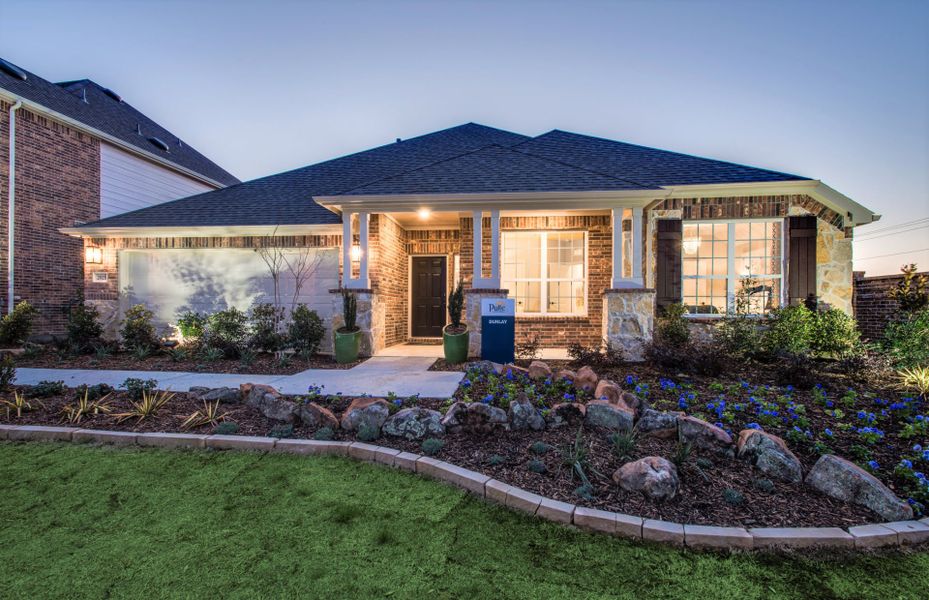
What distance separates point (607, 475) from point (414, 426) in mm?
1482

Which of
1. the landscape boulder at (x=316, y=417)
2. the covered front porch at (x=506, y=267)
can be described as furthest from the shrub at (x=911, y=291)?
the landscape boulder at (x=316, y=417)

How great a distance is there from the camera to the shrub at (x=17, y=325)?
8.17 m

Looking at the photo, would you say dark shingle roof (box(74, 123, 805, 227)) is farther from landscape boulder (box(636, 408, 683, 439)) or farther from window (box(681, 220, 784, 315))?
landscape boulder (box(636, 408, 683, 439))

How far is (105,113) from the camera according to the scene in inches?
488

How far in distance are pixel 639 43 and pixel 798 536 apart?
10.4 m

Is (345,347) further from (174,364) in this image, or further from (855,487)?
(855,487)

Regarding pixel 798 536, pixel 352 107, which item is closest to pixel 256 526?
pixel 798 536

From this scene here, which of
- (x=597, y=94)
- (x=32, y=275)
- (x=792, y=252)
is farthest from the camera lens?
(x=597, y=94)

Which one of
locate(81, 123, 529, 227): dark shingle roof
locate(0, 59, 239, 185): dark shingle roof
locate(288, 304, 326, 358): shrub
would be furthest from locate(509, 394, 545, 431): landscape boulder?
locate(0, 59, 239, 185): dark shingle roof

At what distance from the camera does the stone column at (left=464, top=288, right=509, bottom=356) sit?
7.34 m

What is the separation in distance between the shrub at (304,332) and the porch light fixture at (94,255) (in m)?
5.38

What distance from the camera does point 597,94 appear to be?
43.3 feet

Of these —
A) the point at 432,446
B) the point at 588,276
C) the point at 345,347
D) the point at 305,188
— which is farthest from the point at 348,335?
the point at 305,188

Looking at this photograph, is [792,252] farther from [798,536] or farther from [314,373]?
[314,373]
